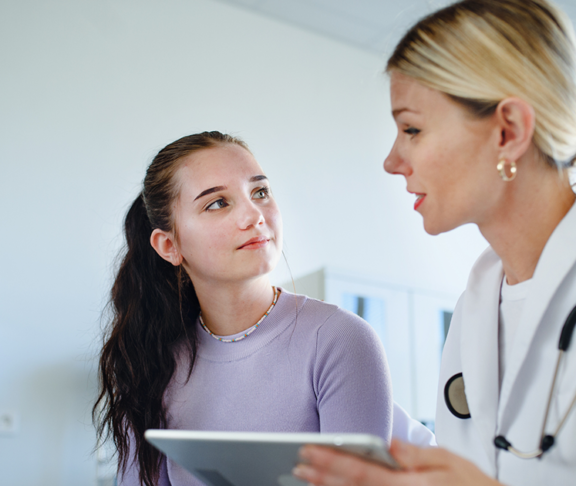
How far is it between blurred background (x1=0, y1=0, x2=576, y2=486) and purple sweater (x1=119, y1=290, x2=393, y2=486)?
835 mm

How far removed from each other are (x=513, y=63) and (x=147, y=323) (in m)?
1.17

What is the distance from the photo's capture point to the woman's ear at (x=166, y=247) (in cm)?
153

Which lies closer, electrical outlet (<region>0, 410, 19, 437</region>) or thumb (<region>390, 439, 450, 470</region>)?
thumb (<region>390, 439, 450, 470</region>)

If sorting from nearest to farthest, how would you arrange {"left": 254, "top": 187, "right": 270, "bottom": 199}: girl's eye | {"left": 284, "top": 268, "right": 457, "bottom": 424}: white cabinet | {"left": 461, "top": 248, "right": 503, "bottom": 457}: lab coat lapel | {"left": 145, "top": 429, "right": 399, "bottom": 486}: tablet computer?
{"left": 145, "top": 429, "right": 399, "bottom": 486}: tablet computer < {"left": 461, "top": 248, "right": 503, "bottom": 457}: lab coat lapel < {"left": 254, "top": 187, "right": 270, "bottom": 199}: girl's eye < {"left": 284, "top": 268, "right": 457, "bottom": 424}: white cabinet

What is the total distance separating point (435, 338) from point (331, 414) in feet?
5.67

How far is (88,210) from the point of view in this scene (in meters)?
2.45

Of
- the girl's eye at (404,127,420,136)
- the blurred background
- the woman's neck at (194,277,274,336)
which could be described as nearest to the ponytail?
the woman's neck at (194,277,274,336)

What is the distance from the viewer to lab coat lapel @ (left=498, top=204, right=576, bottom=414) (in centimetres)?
82

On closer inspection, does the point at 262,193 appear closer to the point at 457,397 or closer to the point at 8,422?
the point at 457,397

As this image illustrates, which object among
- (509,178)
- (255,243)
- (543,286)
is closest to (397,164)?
(509,178)

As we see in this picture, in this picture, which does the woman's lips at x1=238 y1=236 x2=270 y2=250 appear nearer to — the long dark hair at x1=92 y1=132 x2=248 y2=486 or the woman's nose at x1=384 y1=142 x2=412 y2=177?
the long dark hair at x1=92 y1=132 x2=248 y2=486

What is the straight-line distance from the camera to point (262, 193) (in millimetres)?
1495

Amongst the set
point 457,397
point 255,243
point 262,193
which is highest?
point 262,193

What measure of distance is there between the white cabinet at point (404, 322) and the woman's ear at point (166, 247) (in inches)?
40.3
